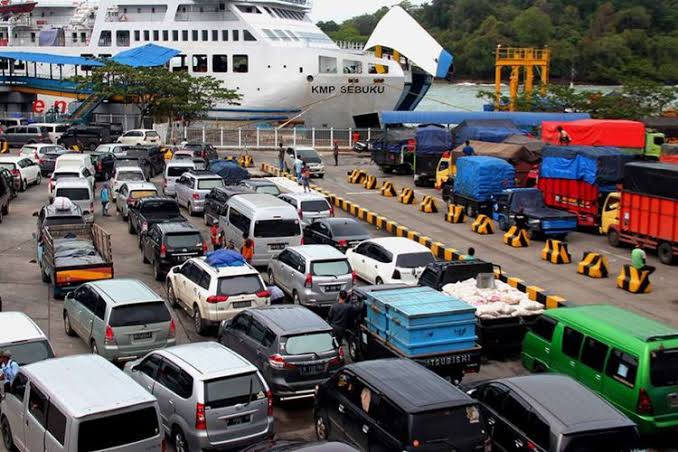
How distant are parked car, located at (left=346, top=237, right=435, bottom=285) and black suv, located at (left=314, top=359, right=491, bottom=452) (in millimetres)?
7904

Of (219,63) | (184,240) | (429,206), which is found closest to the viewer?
(184,240)

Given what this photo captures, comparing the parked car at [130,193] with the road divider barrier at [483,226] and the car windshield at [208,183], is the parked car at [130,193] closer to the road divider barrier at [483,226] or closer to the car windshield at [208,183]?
the car windshield at [208,183]

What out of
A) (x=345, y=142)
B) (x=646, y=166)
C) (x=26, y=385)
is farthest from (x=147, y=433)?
(x=345, y=142)

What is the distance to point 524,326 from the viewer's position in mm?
15727

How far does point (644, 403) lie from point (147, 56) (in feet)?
164

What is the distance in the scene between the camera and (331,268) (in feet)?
61.2

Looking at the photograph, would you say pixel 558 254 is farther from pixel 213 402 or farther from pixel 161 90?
pixel 161 90

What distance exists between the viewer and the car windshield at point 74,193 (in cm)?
2816

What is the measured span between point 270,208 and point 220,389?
36.5ft

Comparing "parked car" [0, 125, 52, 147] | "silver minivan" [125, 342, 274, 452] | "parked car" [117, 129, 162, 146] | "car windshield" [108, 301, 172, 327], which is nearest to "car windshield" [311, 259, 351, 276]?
"car windshield" [108, 301, 172, 327]

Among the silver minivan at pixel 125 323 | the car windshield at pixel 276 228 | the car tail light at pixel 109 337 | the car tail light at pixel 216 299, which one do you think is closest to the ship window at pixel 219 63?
the car windshield at pixel 276 228

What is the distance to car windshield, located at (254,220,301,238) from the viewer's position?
72.2 ft

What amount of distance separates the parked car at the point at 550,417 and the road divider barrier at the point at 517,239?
14.5m

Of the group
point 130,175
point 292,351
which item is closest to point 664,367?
point 292,351
